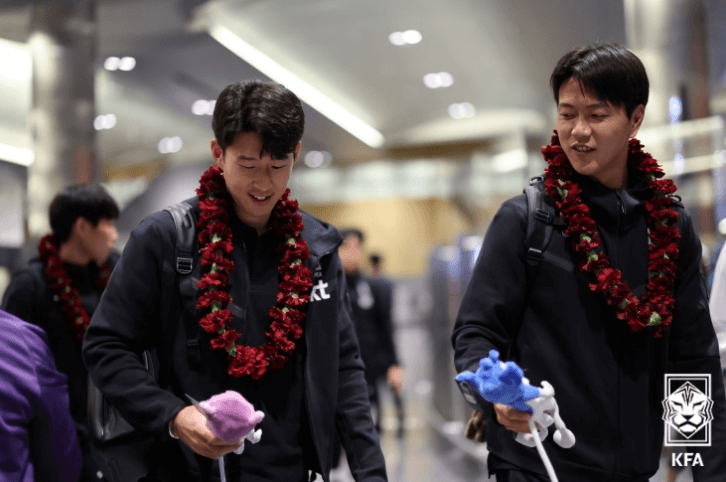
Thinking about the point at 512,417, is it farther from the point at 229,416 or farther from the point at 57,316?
the point at 57,316

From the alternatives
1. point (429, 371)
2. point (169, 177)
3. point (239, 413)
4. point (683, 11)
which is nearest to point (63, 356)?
point (239, 413)

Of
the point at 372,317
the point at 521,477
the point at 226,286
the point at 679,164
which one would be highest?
the point at 679,164

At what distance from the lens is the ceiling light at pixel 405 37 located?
653cm

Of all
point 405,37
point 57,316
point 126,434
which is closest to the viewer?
point 126,434

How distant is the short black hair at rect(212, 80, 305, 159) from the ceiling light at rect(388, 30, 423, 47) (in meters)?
4.63

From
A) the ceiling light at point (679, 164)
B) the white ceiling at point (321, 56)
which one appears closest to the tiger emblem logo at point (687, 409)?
the ceiling light at point (679, 164)

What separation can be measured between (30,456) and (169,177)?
5.31 m

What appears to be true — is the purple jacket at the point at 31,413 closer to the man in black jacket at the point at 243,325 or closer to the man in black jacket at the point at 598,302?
the man in black jacket at the point at 243,325

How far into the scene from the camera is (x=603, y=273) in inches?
80.3

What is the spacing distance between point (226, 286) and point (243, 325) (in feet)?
0.38

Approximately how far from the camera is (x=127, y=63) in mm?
6816

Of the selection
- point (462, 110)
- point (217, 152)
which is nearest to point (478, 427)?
point (217, 152)

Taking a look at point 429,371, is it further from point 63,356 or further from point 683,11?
point 63,356

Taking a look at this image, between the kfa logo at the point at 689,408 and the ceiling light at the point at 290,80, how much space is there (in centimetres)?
454
